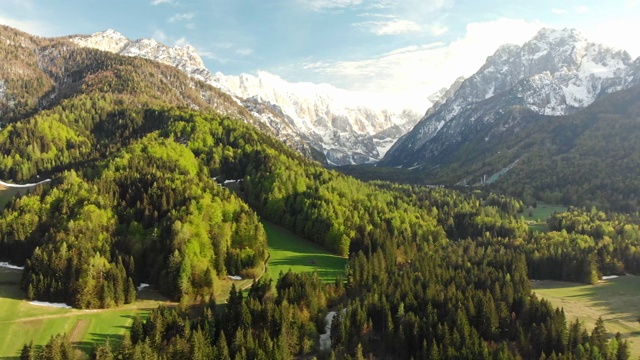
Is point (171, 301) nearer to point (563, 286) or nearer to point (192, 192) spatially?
point (192, 192)

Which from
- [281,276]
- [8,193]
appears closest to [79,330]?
[281,276]

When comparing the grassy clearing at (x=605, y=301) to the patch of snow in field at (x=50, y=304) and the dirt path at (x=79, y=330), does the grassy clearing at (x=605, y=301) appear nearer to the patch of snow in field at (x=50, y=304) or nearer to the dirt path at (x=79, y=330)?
the dirt path at (x=79, y=330)

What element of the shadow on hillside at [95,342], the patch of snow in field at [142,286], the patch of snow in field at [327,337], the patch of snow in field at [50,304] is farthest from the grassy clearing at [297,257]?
the patch of snow in field at [50,304]

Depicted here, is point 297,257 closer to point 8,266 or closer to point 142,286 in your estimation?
point 142,286

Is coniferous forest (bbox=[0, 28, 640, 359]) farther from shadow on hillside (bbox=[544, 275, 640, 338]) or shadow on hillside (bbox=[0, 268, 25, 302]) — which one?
shadow on hillside (bbox=[544, 275, 640, 338])

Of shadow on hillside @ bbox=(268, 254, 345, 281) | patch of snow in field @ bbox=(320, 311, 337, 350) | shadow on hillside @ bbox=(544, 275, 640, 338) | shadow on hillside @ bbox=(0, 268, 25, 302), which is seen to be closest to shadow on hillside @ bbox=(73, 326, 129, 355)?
shadow on hillside @ bbox=(0, 268, 25, 302)

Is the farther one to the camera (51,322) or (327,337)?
(327,337)
